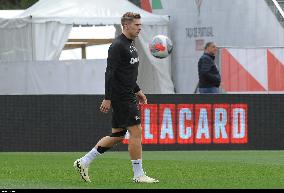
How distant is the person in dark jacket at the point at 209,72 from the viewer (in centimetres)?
2234

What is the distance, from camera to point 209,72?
2234cm

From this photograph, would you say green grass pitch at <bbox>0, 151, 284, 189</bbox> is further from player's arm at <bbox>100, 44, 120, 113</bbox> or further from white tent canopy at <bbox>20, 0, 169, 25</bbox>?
white tent canopy at <bbox>20, 0, 169, 25</bbox>

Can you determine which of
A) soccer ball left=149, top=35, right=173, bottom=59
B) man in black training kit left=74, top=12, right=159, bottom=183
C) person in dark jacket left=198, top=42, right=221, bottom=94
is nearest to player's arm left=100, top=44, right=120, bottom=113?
man in black training kit left=74, top=12, right=159, bottom=183

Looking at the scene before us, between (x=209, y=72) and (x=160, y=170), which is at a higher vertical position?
(x=209, y=72)

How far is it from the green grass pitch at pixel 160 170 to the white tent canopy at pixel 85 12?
7.86 metres

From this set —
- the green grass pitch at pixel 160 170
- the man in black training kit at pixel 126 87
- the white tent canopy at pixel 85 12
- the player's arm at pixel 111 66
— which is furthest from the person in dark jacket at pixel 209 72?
the player's arm at pixel 111 66

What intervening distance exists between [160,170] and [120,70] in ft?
8.30

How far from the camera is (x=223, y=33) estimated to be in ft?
94.0

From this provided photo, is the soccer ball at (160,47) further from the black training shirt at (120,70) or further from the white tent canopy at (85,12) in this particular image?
the black training shirt at (120,70)

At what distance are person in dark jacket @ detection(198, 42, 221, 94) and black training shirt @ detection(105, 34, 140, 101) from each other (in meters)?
8.76

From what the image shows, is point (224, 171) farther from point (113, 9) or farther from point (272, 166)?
point (113, 9)

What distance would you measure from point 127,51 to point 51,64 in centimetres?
1303

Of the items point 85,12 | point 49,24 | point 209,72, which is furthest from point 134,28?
point 85,12

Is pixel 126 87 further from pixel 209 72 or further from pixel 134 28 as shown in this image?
pixel 209 72
